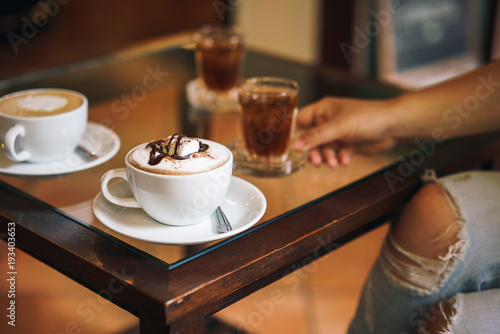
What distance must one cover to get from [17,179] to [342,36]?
6.57ft

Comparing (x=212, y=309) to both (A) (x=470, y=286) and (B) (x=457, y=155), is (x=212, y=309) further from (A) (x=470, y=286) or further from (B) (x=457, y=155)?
(B) (x=457, y=155)

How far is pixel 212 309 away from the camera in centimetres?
65

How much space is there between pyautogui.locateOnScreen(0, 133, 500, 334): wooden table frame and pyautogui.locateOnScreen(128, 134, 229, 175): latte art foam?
9cm

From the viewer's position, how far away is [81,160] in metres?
0.85

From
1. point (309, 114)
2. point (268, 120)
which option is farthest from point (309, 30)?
point (268, 120)

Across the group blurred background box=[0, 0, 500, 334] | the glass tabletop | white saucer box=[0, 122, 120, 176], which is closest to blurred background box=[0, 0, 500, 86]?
blurred background box=[0, 0, 500, 334]

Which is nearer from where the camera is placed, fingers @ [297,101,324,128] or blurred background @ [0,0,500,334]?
fingers @ [297,101,324,128]

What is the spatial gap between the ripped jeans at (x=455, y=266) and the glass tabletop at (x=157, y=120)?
0.42ft

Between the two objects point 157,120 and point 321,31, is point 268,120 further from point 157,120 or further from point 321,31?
point 321,31

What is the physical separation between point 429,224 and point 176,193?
1.26 feet

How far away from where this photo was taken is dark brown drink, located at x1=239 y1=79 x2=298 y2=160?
0.90 metres

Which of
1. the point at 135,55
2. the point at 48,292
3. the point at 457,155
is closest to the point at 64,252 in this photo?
the point at 457,155

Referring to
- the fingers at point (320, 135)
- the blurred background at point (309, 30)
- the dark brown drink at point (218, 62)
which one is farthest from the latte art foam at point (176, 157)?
the blurred background at point (309, 30)

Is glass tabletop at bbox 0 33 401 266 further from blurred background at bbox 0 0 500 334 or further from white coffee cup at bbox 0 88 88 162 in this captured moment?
blurred background at bbox 0 0 500 334
